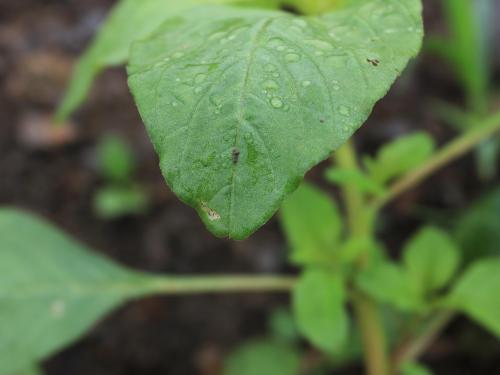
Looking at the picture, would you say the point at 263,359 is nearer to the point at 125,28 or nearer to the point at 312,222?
the point at 312,222

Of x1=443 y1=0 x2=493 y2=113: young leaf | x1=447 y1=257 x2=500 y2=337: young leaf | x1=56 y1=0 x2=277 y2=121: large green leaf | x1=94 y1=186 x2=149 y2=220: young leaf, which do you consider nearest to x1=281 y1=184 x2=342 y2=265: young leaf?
x1=447 y1=257 x2=500 y2=337: young leaf

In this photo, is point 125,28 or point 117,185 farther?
point 117,185

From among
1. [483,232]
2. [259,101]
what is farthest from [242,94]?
[483,232]

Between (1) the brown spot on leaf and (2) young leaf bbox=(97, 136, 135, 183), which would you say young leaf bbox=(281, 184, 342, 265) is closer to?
(1) the brown spot on leaf

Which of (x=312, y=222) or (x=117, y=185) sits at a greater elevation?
(x=312, y=222)

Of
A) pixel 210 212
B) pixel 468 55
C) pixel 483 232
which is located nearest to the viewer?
pixel 210 212

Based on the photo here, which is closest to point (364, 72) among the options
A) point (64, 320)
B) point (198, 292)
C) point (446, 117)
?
point (64, 320)

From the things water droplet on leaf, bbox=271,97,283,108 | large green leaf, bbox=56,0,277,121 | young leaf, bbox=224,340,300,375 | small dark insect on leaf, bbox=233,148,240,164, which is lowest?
young leaf, bbox=224,340,300,375

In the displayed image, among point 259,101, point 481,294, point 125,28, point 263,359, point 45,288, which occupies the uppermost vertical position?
point 259,101
